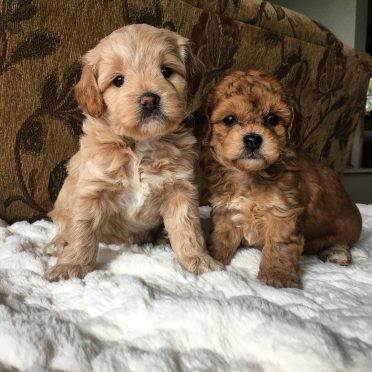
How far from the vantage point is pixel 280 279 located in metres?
1.60

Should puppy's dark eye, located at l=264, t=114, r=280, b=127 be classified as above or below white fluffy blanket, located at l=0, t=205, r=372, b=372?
above

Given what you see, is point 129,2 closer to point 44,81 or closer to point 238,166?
point 44,81

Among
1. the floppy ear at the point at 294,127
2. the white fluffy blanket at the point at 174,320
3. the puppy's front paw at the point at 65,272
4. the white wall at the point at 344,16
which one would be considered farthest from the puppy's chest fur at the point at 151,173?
A: the white wall at the point at 344,16

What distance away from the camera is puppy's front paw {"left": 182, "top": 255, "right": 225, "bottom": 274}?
1679mm

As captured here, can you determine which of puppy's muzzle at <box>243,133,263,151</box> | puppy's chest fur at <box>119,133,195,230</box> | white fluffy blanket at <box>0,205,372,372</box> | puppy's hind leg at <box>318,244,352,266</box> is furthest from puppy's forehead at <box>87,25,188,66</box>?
puppy's hind leg at <box>318,244,352,266</box>

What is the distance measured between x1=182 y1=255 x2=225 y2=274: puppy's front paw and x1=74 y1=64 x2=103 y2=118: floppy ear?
716 millimetres

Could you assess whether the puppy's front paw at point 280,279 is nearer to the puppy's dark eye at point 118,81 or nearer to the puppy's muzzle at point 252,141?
the puppy's muzzle at point 252,141

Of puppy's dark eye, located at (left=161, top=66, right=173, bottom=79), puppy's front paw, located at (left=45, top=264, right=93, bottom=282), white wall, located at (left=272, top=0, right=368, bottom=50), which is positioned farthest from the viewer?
white wall, located at (left=272, top=0, right=368, bottom=50)

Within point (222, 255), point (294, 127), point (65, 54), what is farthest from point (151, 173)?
point (65, 54)

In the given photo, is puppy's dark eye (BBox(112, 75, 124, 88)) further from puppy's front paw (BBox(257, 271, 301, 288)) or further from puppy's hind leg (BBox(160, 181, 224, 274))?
puppy's front paw (BBox(257, 271, 301, 288))

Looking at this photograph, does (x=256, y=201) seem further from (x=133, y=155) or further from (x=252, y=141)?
(x=133, y=155)

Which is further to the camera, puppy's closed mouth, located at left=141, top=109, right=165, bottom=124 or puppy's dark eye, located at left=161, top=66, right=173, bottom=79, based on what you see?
puppy's dark eye, located at left=161, top=66, right=173, bottom=79

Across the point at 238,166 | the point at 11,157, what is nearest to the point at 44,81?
the point at 11,157

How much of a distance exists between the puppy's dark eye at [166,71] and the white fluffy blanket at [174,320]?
0.78 m
